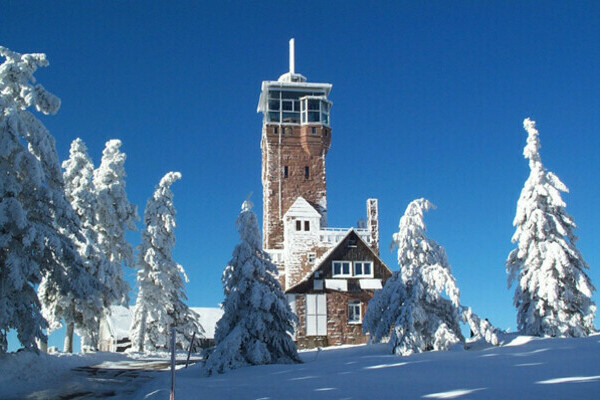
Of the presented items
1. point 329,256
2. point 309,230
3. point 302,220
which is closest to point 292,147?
point 302,220

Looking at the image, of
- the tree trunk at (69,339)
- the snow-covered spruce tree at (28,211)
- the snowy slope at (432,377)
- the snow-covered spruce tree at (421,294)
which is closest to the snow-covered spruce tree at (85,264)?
the tree trunk at (69,339)

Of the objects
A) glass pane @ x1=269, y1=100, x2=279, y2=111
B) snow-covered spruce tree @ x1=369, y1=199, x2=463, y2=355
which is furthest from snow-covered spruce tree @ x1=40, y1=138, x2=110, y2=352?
glass pane @ x1=269, y1=100, x2=279, y2=111

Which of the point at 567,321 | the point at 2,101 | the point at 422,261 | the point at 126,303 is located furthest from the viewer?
the point at 126,303

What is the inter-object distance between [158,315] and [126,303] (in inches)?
77.1

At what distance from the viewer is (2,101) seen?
69.2 ft

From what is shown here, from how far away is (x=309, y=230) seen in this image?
46.7 metres

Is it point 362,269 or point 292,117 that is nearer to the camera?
point 362,269

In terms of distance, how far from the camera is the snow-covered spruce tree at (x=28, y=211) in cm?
1952

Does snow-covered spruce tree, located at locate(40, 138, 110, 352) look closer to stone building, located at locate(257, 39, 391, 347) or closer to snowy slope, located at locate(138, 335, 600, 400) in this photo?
snowy slope, located at locate(138, 335, 600, 400)

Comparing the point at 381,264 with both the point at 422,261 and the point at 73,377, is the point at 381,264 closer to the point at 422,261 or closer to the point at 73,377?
the point at 422,261

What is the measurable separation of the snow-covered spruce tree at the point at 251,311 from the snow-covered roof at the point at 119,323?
2167cm

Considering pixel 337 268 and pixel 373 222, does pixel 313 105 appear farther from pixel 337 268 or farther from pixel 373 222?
pixel 337 268

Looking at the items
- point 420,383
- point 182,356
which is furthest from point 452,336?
point 182,356

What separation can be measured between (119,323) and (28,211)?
26.0 m
